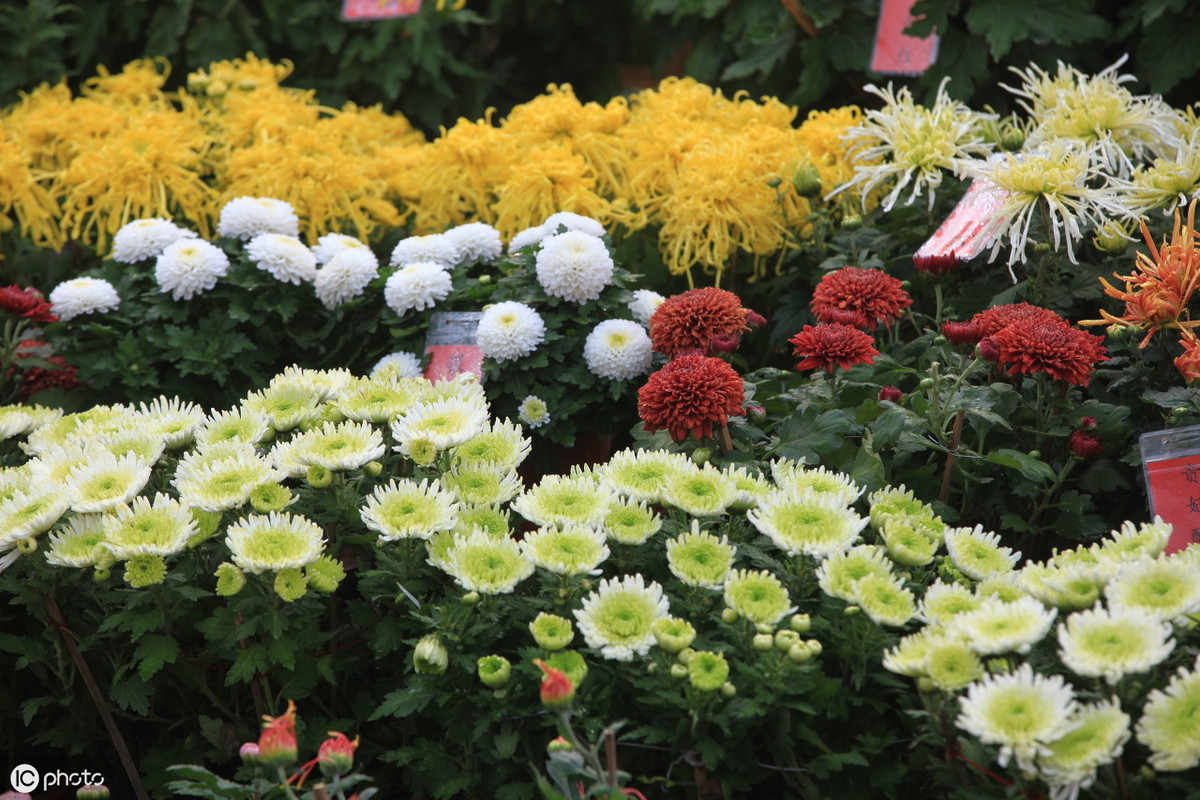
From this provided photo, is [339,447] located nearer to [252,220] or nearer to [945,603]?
[945,603]

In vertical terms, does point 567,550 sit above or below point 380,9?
below

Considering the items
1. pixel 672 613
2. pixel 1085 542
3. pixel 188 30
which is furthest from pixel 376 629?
pixel 188 30

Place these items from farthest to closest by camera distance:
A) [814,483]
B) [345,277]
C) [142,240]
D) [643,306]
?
[142,240] < [345,277] < [643,306] < [814,483]

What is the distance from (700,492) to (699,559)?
121 mm

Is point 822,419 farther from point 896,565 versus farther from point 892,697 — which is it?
point 892,697

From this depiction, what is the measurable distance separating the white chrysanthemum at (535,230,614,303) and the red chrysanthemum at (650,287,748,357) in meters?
0.24

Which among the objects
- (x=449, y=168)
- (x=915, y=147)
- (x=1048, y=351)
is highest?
(x=915, y=147)

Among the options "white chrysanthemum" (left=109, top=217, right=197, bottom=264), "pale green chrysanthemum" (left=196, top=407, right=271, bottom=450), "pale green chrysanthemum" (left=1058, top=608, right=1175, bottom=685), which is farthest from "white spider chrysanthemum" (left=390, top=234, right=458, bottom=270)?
"pale green chrysanthemum" (left=1058, top=608, right=1175, bottom=685)

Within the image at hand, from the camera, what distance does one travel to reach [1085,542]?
1.75 m

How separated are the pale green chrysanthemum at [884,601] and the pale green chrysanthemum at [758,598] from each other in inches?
3.5

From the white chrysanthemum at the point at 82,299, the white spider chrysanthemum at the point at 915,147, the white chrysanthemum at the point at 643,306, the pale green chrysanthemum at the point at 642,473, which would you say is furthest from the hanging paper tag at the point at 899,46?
the white chrysanthemum at the point at 82,299

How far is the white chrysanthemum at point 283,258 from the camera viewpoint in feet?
7.63

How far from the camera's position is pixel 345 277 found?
2.27m

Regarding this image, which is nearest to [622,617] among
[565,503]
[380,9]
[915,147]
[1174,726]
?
[565,503]
